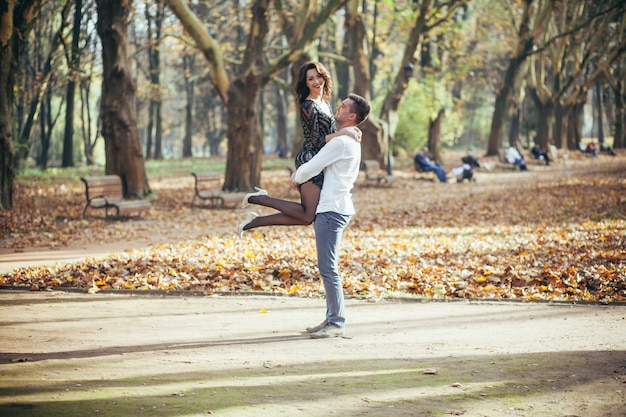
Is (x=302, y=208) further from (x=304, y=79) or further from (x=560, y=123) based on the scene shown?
(x=560, y=123)

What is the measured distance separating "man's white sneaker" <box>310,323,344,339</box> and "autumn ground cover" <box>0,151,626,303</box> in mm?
2115

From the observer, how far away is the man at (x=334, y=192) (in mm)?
5895

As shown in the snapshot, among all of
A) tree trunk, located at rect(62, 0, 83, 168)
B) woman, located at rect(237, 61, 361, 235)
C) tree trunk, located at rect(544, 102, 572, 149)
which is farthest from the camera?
tree trunk, located at rect(544, 102, 572, 149)

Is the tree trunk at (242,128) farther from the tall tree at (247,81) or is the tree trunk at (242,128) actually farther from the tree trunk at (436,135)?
the tree trunk at (436,135)

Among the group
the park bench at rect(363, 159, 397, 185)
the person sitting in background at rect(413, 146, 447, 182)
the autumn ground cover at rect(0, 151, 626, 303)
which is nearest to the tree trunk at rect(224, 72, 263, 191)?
the autumn ground cover at rect(0, 151, 626, 303)

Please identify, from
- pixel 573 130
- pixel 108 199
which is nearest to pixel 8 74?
pixel 108 199

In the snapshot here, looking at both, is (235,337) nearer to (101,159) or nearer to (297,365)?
(297,365)

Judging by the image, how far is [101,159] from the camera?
1756 inches

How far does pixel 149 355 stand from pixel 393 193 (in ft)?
62.5

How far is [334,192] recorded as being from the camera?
6004 mm

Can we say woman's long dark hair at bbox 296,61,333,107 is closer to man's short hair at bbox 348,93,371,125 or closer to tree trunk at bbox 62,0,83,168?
man's short hair at bbox 348,93,371,125

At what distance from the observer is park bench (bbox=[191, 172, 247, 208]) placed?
19.5m

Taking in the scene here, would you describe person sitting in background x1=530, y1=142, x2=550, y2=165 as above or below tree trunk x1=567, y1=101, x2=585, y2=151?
below

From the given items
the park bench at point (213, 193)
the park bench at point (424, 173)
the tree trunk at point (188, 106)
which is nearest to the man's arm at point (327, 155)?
the park bench at point (213, 193)
